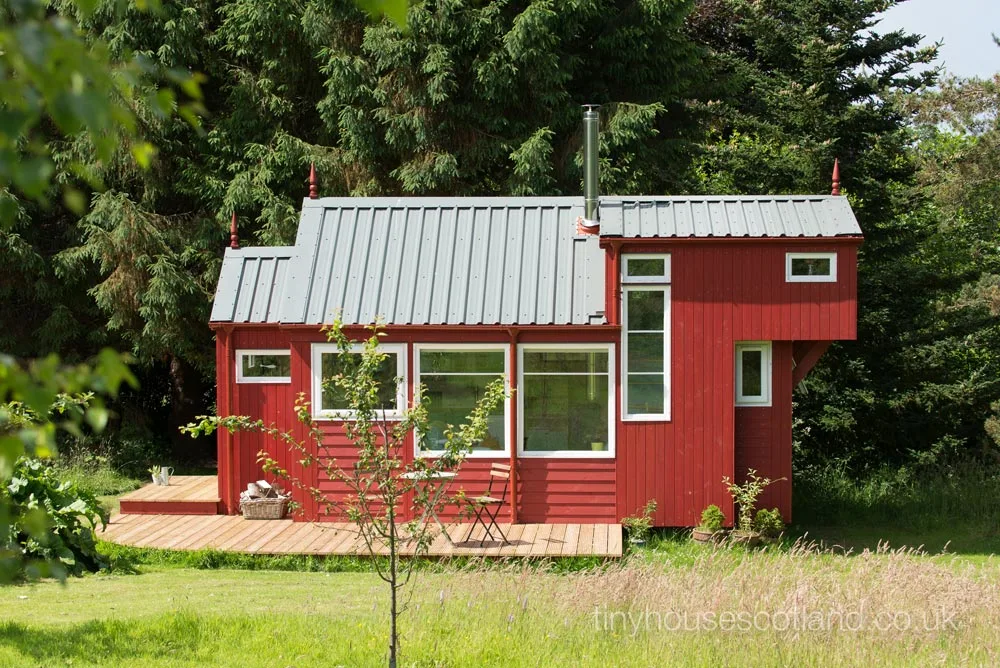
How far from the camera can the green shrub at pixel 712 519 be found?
11.6 m

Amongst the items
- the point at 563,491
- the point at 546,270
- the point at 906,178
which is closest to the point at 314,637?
the point at 563,491

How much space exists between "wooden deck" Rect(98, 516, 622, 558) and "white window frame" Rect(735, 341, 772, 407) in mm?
2057

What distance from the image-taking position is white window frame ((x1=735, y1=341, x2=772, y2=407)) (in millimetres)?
12219

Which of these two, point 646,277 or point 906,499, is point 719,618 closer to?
point 646,277

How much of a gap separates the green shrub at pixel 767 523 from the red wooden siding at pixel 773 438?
20.9 inches

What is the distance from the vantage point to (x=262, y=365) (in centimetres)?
1294

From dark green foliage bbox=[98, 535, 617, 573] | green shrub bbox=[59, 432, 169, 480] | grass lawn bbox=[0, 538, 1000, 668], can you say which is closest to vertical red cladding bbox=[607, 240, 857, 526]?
dark green foliage bbox=[98, 535, 617, 573]

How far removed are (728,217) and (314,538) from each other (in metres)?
5.62

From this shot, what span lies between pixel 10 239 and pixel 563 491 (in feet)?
32.6

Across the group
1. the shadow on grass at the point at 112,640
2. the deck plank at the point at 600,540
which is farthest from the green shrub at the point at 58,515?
the deck plank at the point at 600,540

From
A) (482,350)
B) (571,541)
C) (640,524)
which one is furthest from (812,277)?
(571,541)

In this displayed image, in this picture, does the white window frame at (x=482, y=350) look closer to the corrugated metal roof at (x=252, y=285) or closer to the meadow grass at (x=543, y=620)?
the corrugated metal roof at (x=252, y=285)

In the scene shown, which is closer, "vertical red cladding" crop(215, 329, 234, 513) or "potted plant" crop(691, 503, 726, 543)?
"potted plant" crop(691, 503, 726, 543)

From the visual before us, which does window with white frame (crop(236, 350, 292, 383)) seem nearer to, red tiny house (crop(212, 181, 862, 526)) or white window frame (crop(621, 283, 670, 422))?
red tiny house (crop(212, 181, 862, 526))
